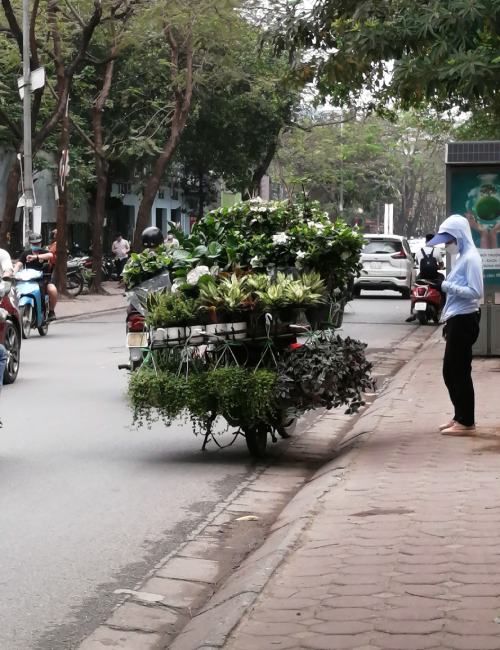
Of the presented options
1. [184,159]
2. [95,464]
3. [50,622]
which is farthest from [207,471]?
[184,159]

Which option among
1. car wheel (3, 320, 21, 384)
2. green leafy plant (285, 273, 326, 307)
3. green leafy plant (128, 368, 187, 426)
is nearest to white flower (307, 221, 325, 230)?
green leafy plant (285, 273, 326, 307)

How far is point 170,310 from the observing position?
955 centimetres

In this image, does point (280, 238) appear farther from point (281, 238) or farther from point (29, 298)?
point (29, 298)

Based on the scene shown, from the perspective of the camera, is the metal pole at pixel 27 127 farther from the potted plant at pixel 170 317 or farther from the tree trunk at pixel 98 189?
the potted plant at pixel 170 317

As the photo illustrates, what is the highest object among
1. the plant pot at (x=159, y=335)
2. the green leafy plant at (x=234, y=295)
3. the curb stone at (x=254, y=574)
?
the green leafy plant at (x=234, y=295)

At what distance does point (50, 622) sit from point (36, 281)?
15.8 metres

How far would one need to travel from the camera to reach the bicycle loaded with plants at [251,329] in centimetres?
943

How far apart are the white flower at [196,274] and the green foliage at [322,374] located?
864 mm

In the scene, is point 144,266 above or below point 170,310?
above

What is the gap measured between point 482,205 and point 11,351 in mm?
7162

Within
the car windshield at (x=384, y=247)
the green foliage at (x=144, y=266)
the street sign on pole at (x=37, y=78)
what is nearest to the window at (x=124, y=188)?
the car windshield at (x=384, y=247)

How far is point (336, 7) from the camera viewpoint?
13.4 meters

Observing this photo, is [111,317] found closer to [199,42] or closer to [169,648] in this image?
[199,42]

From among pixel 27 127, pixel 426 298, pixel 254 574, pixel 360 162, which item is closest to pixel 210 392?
pixel 254 574
